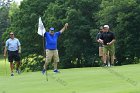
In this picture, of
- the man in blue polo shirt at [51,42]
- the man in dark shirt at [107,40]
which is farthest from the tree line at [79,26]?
the man in blue polo shirt at [51,42]

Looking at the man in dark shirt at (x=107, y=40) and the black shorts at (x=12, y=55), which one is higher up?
the man in dark shirt at (x=107, y=40)

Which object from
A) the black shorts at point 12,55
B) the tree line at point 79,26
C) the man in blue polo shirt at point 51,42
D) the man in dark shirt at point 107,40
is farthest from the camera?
the tree line at point 79,26

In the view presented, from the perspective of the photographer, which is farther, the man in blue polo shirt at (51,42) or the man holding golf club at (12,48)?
the man holding golf club at (12,48)

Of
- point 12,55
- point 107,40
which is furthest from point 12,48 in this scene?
point 107,40

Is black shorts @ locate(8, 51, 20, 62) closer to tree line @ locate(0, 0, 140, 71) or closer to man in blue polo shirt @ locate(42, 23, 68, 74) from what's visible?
man in blue polo shirt @ locate(42, 23, 68, 74)

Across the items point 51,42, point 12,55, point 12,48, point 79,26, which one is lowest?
point 12,55

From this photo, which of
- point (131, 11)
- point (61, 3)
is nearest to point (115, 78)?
point (131, 11)

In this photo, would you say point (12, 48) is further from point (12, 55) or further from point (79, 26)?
point (79, 26)

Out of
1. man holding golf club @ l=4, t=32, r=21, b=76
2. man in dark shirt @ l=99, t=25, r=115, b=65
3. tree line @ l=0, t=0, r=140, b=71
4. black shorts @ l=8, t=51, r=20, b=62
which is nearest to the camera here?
man holding golf club @ l=4, t=32, r=21, b=76

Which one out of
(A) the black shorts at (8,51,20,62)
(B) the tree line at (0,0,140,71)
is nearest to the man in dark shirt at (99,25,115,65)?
(A) the black shorts at (8,51,20,62)

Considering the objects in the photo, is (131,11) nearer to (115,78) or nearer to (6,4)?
(115,78)

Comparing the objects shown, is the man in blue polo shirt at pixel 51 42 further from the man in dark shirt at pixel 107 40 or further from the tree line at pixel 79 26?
the tree line at pixel 79 26

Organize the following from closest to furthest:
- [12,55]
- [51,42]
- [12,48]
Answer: [51,42]
[12,48]
[12,55]

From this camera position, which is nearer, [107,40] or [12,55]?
[12,55]
